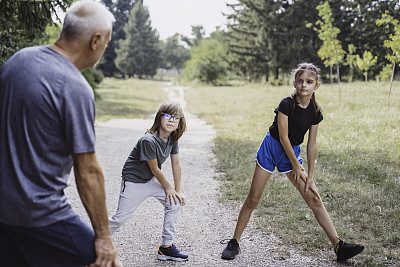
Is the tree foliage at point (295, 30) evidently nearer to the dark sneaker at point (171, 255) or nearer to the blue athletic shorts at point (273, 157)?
the blue athletic shorts at point (273, 157)

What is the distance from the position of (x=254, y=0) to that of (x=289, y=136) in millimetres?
36188

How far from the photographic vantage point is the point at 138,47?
64.6 meters

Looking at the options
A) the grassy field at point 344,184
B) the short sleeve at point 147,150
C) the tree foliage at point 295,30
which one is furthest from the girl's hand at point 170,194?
the tree foliage at point 295,30

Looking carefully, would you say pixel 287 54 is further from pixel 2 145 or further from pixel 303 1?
pixel 2 145

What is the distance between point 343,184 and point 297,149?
2.62 m

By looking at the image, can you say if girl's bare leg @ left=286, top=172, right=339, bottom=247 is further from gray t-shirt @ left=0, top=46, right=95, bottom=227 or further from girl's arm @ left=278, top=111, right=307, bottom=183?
gray t-shirt @ left=0, top=46, right=95, bottom=227

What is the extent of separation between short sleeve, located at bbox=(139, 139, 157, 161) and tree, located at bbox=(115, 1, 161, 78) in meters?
61.2

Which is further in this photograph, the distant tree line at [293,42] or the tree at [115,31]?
the tree at [115,31]

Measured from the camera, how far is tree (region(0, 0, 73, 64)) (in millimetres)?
7230

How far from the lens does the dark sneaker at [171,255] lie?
3920 millimetres

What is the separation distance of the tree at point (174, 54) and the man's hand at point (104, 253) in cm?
8919

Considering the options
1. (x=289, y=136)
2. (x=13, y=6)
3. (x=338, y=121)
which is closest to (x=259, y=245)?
(x=289, y=136)

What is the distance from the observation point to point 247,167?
24.5ft

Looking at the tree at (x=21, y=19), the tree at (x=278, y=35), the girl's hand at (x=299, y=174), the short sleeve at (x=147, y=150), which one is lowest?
the girl's hand at (x=299, y=174)
